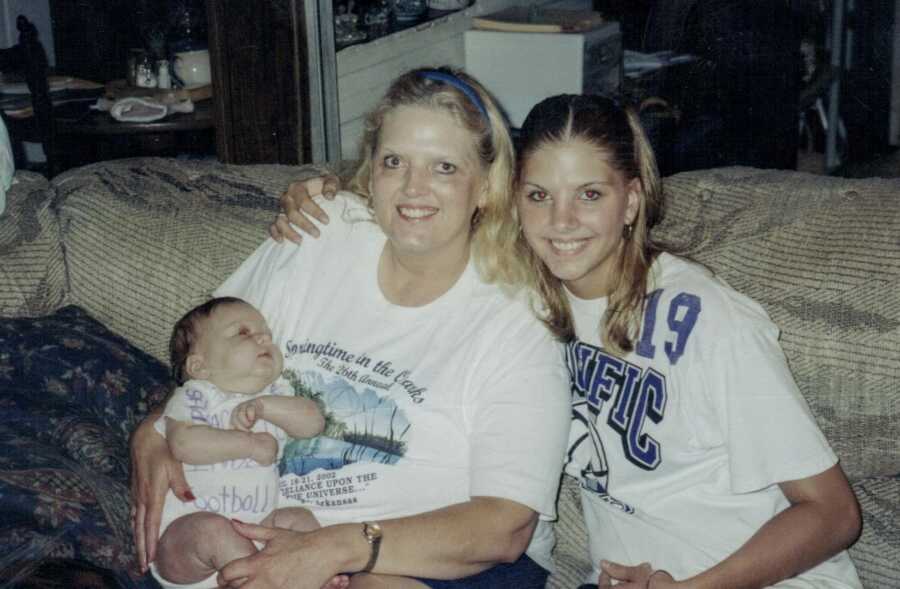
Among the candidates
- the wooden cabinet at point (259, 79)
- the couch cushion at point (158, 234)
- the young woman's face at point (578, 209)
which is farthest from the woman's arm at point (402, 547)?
the wooden cabinet at point (259, 79)

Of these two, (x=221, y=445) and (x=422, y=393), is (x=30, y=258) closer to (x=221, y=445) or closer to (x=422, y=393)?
(x=221, y=445)

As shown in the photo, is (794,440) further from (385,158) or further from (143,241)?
(143,241)

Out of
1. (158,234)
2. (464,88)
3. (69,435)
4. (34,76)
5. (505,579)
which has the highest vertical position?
(464,88)

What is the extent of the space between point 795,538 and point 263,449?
2.63ft

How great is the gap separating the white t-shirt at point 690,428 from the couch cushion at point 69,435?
78 cm

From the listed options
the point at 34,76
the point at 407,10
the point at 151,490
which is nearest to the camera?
the point at 151,490

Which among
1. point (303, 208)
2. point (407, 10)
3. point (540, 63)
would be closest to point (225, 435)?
point (303, 208)

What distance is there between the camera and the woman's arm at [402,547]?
149 centimetres

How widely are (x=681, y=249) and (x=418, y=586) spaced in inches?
28.1

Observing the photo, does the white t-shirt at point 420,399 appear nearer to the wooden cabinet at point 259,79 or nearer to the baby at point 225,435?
the baby at point 225,435

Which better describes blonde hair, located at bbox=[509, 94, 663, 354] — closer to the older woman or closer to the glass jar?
the older woman

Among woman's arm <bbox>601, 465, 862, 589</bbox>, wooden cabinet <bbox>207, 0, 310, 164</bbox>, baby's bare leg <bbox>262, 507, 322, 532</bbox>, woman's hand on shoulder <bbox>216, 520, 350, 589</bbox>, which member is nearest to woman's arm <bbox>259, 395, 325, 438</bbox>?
baby's bare leg <bbox>262, 507, 322, 532</bbox>

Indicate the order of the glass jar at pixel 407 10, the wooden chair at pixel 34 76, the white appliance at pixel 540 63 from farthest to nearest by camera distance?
1. the white appliance at pixel 540 63
2. the glass jar at pixel 407 10
3. the wooden chair at pixel 34 76

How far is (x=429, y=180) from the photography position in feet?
5.44
